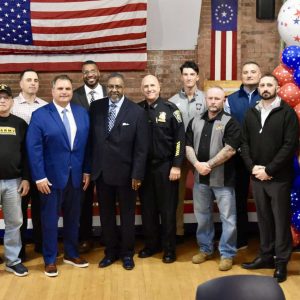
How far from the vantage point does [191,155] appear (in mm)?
4508

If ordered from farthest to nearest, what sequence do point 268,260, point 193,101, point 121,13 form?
point 121,13 → point 193,101 → point 268,260

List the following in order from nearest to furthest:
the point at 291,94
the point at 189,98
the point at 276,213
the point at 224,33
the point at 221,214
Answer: the point at 276,213 < the point at 291,94 < the point at 221,214 < the point at 189,98 < the point at 224,33

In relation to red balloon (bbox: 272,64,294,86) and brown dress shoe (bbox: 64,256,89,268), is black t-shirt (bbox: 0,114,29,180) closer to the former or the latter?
brown dress shoe (bbox: 64,256,89,268)

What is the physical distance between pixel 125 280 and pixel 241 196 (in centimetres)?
129

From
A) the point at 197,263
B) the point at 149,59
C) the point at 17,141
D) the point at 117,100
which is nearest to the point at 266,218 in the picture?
the point at 197,263

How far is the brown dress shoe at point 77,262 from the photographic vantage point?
4634mm

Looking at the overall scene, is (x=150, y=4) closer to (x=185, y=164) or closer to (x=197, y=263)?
(x=185, y=164)

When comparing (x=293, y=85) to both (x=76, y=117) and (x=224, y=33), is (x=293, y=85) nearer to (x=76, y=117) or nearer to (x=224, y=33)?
(x=76, y=117)

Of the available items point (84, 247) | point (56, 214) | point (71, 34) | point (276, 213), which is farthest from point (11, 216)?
point (71, 34)

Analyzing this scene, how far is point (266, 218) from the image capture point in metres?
4.32

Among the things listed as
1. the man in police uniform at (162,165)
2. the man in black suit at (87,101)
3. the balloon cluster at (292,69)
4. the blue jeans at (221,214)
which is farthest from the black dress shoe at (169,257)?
the balloon cluster at (292,69)

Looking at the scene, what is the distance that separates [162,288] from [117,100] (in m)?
1.53

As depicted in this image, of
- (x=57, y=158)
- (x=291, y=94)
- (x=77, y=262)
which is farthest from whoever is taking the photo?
(x=77, y=262)

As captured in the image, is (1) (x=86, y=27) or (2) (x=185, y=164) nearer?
(2) (x=185, y=164)
